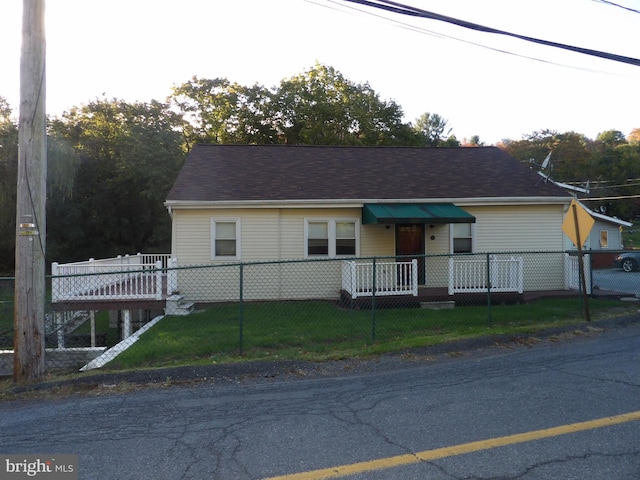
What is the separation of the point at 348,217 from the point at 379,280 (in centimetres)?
231

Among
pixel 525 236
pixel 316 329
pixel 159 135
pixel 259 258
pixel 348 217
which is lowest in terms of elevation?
pixel 316 329

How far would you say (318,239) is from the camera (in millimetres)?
13961

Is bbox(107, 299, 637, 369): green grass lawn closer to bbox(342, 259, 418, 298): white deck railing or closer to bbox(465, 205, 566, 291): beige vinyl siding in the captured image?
bbox(342, 259, 418, 298): white deck railing

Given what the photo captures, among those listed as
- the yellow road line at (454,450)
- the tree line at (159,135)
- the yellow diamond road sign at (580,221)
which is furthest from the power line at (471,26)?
the tree line at (159,135)

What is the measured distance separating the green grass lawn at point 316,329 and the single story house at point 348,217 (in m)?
1.97

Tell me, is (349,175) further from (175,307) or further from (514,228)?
(175,307)

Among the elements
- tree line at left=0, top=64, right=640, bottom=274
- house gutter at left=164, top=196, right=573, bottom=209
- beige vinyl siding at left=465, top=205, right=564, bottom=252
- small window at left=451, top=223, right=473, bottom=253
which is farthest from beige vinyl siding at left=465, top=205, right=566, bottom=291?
tree line at left=0, top=64, right=640, bottom=274

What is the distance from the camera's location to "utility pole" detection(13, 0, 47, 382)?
667 cm

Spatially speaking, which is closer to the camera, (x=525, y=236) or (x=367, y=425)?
(x=367, y=425)

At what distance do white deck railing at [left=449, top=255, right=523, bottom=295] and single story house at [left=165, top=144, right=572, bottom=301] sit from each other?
1.18 metres

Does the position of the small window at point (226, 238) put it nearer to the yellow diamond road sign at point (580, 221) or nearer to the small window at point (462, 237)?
the small window at point (462, 237)

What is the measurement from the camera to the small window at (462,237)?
1434 cm

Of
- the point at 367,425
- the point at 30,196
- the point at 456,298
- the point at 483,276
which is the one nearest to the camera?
the point at 367,425

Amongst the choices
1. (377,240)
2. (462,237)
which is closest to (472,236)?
(462,237)
